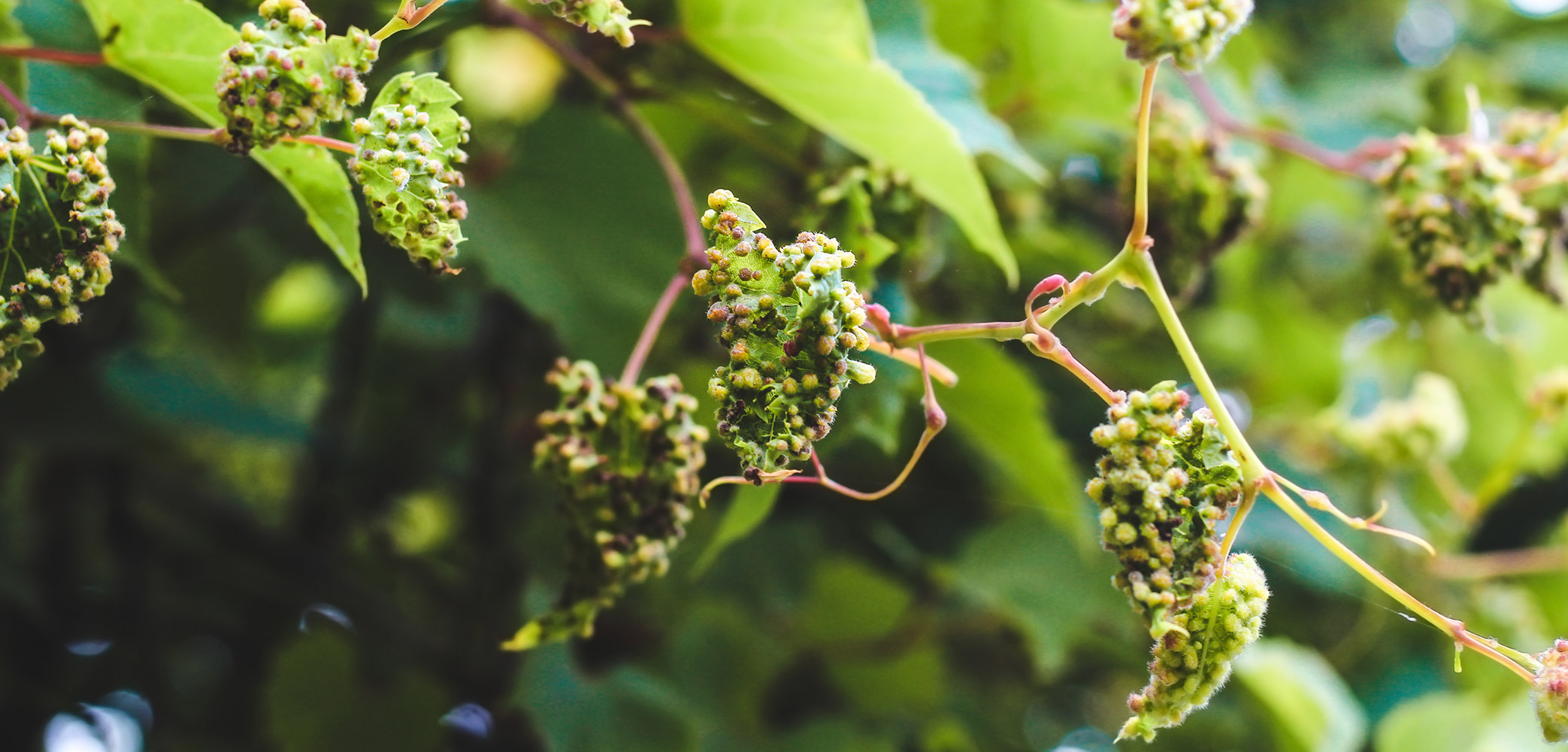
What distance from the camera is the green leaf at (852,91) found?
2.76 ft

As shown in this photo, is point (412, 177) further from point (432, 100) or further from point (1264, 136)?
point (1264, 136)

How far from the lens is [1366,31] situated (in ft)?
7.19

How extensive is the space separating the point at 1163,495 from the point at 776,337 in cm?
21

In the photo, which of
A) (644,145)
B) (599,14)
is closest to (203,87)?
(599,14)

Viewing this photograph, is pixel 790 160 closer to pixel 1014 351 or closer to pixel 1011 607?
pixel 1014 351

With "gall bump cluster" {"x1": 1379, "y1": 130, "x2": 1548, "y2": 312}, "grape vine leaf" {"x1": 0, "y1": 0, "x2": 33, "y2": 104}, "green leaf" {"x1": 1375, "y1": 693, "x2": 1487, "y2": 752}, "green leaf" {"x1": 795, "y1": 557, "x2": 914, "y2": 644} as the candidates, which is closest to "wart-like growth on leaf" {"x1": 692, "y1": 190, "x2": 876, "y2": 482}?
"grape vine leaf" {"x1": 0, "y1": 0, "x2": 33, "y2": 104}

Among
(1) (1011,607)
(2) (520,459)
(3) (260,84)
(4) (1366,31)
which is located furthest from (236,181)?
(4) (1366,31)

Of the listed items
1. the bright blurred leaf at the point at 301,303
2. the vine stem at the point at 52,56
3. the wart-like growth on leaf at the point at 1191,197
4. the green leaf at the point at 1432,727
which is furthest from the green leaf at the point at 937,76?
the bright blurred leaf at the point at 301,303

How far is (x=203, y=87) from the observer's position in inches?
26.4

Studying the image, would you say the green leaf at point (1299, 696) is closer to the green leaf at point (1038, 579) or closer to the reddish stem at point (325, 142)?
the green leaf at point (1038, 579)

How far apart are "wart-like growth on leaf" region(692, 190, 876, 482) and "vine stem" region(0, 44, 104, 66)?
1.43ft

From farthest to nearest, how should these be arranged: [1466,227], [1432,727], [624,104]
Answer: [1432,727] < [624,104] < [1466,227]

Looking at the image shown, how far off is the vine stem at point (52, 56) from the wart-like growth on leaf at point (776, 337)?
1.43 ft

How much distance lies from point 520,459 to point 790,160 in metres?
0.67
